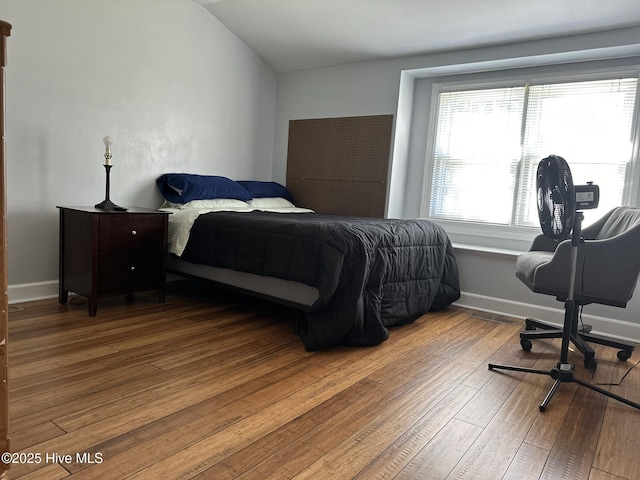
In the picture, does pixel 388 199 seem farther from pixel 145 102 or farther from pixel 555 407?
A: pixel 555 407

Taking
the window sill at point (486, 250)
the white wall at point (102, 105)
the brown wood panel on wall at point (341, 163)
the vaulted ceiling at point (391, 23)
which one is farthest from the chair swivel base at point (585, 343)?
the white wall at point (102, 105)

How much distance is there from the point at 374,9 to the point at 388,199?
1.53m

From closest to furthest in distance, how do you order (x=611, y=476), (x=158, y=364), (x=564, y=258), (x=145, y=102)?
(x=611, y=476), (x=158, y=364), (x=564, y=258), (x=145, y=102)

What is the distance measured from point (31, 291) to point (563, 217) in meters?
3.21

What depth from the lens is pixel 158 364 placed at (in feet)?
6.88

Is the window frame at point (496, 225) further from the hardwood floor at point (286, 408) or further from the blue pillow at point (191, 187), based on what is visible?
the blue pillow at point (191, 187)

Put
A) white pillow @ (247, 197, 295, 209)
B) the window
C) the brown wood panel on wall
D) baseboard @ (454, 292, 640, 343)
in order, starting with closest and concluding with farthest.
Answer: baseboard @ (454, 292, 640, 343) < the window < white pillow @ (247, 197, 295, 209) < the brown wood panel on wall

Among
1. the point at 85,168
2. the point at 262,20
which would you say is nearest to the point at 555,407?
the point at 85,168

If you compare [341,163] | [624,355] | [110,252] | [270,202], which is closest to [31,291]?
[110,252]

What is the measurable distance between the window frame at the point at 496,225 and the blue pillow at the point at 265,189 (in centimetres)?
133

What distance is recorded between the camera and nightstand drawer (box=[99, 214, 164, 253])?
278 cm

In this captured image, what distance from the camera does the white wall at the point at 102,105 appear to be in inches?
114

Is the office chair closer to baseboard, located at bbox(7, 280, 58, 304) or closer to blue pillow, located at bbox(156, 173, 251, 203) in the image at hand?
blue pillow, located at bbox(156, 173, 251, 203)

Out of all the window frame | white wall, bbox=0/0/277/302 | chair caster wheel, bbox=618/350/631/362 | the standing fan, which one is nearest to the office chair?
chair caster wheel, bbox=618/350/631/362
